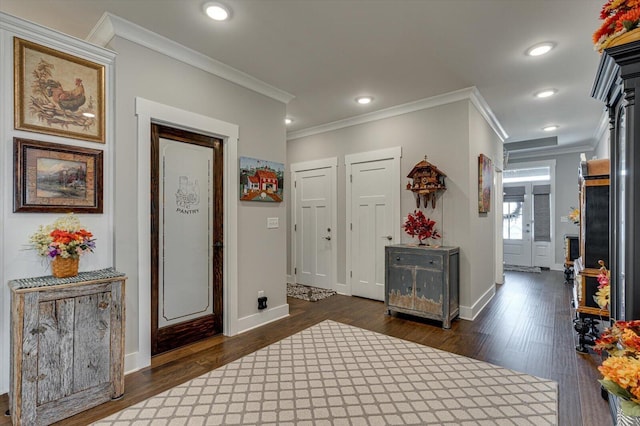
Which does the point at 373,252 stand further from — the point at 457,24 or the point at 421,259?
the point at 457,24

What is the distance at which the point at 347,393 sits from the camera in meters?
2.21

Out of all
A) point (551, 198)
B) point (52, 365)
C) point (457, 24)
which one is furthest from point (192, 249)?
point (551, 198)

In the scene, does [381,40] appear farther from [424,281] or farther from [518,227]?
[518,227]

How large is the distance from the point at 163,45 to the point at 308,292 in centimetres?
378

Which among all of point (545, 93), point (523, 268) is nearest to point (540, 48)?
point (545, 93)

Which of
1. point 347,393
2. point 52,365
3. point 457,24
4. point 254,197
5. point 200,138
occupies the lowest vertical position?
point 347,393

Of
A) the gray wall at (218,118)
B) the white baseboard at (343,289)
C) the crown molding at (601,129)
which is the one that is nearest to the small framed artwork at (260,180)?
the gray wall at (218,118)

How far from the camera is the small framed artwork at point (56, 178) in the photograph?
2135 millimetres

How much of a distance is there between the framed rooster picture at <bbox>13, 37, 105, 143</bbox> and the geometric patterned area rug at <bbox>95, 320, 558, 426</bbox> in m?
2.01

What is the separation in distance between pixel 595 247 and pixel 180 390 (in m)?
3.69

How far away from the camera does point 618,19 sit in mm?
1540

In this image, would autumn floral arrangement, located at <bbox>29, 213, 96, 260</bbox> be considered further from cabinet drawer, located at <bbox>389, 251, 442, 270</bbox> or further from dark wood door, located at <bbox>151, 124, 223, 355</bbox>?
cabinet drawer, located at <bbox>389, 251, 442, 270</bbox>

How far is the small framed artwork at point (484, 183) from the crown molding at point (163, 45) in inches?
114

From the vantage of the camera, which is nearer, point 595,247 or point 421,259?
point 595,247
